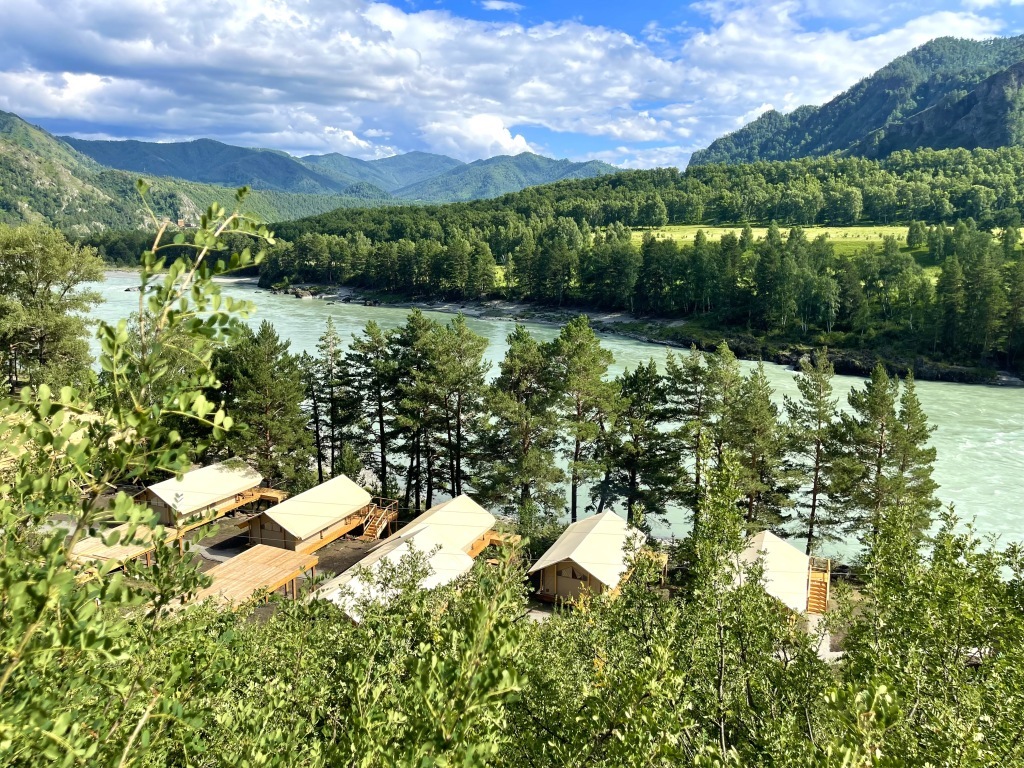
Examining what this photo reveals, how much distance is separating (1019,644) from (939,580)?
1.16 metres

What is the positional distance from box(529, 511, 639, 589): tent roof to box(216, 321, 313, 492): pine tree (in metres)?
13.0

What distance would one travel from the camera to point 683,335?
74.6 meters

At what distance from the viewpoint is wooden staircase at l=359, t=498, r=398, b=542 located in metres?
28.7

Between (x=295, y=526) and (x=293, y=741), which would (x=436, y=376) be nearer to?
(x=295, y=526)

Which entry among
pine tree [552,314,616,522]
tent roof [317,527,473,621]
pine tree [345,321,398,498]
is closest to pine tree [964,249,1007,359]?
pine tree [552,314,616,522]

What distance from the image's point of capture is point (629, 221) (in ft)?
479

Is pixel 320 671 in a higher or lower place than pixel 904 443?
higher

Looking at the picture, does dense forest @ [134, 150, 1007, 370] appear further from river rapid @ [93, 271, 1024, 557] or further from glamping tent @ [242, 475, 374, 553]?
glamping tent @ [242, 475, 374, 553]

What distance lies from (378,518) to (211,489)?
7279 mm

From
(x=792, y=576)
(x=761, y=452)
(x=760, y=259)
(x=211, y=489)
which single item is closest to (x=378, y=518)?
(x=211, y=489)

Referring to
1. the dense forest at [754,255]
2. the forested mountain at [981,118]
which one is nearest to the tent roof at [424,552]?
the dense forest at [754,255]

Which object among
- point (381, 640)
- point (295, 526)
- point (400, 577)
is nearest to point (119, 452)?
point (381, 640)

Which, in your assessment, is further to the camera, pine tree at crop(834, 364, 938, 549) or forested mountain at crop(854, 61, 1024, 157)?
forested mountain at crop(854, 61, 1024, 157)

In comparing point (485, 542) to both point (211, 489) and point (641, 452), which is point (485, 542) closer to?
point (641, 452)
